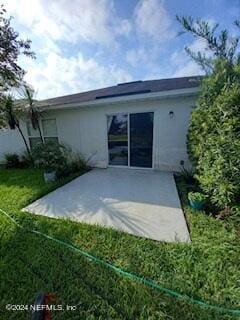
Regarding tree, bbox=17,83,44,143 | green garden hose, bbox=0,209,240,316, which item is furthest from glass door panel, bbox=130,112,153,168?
green garden hose, bbox=0,209,240,316

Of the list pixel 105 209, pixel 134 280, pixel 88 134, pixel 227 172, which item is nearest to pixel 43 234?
pixel 105 209

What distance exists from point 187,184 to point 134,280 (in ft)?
13.5

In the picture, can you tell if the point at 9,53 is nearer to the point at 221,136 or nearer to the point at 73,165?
the point at 73,165

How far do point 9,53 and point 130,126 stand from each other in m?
5.68

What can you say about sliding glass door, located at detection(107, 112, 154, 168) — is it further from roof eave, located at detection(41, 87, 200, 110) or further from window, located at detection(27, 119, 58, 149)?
window, located at detection(27, 119, 58, 149)

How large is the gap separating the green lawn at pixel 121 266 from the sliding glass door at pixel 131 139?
4.12 meters

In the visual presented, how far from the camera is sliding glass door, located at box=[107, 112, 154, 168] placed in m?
7.38

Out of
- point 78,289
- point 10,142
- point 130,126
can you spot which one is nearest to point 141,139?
point 130,126

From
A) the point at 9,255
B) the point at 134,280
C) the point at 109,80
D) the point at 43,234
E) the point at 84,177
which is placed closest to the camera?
the point at 134,280

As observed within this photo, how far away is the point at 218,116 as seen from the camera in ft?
13.4

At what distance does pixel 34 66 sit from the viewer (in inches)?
349

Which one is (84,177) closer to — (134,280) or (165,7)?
(134,280)

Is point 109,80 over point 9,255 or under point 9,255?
over

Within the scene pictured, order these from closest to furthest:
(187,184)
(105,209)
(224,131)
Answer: (224,131)
(105,209)
(187,184)
